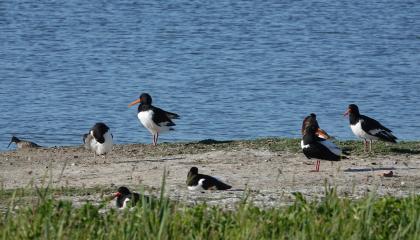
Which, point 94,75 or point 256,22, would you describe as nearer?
point 94,75

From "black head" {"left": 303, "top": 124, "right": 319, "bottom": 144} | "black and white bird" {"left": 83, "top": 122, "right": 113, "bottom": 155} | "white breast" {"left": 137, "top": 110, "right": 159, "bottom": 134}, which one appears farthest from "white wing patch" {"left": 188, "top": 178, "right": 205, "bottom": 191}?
"white breast" {"left": 137, "top": 110, "right": 159, "bottom": 134}

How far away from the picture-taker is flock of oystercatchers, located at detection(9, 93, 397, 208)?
47.3 ft

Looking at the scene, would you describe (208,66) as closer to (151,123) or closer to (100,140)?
(151,123)

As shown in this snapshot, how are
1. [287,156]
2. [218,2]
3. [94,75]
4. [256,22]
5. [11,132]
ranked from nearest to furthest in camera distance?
1. [287,156]
2. [11,132]
3. [94,75]
4. [256,22]
5. [218,2]

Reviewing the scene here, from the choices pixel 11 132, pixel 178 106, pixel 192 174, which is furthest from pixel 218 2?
pixel 192 174

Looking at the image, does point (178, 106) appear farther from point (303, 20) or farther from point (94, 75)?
point (303, 20)

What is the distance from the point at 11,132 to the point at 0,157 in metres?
5.78

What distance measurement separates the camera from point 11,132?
24.4 m

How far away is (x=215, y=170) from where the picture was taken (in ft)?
54.3

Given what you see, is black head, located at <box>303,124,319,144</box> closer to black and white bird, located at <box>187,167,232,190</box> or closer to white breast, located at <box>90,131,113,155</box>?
black and white bird, located at <box>187,167,232,190</box>

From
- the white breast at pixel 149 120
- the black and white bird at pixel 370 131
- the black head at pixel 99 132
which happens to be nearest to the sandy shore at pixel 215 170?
the black head at pixel 99 132

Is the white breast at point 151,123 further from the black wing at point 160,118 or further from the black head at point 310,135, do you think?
the black head at point 310,135

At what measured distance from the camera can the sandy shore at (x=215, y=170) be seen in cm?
1467

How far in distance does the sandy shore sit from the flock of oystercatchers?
0.21 metres
